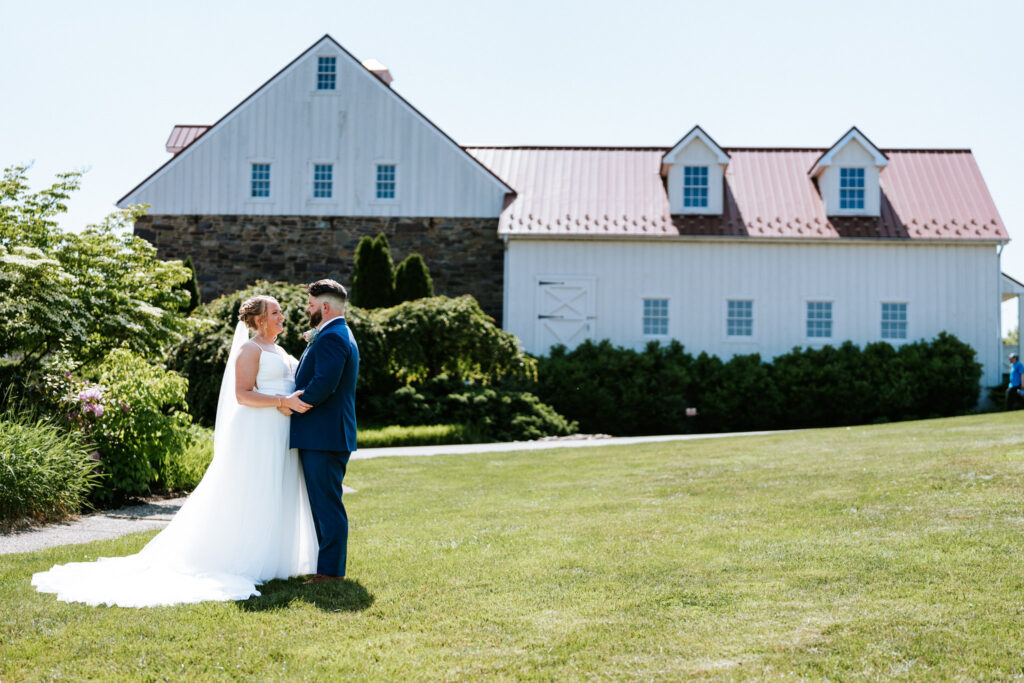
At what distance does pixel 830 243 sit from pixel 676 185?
4.52 metres

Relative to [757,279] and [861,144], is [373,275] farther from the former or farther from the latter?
[861,144]

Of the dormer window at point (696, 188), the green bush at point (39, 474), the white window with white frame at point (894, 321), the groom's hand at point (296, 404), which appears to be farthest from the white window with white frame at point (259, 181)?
the groom's hand at point (296, 404)

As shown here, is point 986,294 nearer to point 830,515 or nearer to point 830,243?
point 830,243

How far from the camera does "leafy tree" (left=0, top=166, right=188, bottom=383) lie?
10.4 m

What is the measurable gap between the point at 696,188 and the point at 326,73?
1120cm

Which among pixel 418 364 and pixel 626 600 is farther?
pixel 418 364

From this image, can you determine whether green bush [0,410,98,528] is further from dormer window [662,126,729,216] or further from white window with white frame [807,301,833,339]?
white window with white frame [807,301,833,339]

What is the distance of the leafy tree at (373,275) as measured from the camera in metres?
24.5

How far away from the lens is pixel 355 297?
2469 cm

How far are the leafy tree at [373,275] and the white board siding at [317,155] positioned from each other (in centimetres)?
210

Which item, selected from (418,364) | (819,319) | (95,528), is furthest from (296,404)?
(819,319)

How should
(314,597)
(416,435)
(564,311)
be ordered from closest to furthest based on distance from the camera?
(314,597) < (416,435) < (564,311)

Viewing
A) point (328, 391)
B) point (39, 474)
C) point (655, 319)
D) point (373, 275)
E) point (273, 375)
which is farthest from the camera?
point (655, 319)

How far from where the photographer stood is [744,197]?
87.5ft
